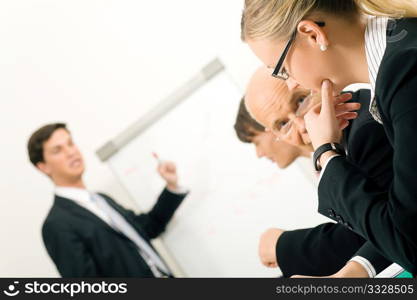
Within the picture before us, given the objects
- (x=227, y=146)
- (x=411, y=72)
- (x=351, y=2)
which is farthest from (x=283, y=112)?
(x=411, y=72)

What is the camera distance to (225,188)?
232 centimetres

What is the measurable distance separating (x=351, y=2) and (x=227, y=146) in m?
1.27

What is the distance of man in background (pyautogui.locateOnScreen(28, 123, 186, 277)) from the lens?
90.0 inches

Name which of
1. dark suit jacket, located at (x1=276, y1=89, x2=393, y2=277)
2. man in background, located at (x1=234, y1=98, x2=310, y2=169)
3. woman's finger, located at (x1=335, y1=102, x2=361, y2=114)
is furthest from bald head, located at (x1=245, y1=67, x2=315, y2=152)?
woman's finger, located at (x1=335, y1=102, x2=361, y2=114)

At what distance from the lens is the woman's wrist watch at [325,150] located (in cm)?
115

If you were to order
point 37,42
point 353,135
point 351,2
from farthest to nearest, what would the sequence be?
point 37,42 < point 353,135 < point 351,2

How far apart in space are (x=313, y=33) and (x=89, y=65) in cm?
182

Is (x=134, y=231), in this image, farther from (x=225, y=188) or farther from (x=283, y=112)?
(x=283, y=112)

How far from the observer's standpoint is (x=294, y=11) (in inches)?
43.8

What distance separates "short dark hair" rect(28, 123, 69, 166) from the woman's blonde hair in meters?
1.53

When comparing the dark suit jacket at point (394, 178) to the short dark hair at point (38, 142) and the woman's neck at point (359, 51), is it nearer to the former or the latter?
the woman's neck at point (359, 51)

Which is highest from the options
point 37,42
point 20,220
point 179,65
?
point 37,42

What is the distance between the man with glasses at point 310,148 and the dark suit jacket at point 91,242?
0.57 meters

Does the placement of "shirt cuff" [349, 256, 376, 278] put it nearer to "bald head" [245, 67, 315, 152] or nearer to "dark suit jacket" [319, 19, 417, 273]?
"dark suit jacket" [319, 19, 417, 273]
